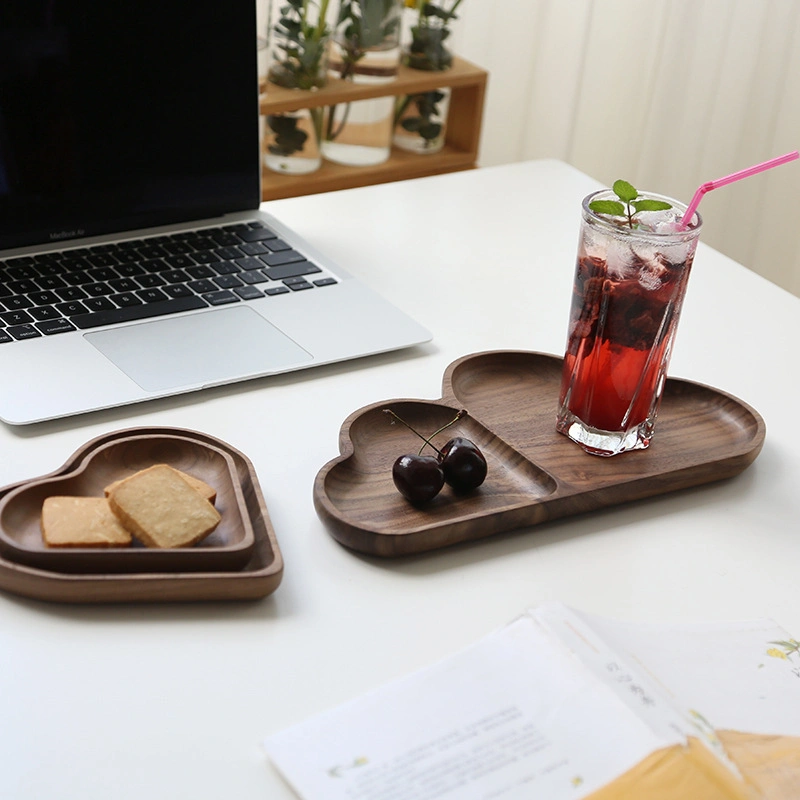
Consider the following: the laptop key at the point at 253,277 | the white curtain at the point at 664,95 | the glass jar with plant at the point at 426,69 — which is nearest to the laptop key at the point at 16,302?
the laptop key at the point at 253,277

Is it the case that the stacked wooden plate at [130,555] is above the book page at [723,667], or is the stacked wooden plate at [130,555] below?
above

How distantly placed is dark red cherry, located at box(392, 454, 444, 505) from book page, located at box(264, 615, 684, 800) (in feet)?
0.50

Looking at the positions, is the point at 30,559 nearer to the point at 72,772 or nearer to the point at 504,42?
the point at 72,772

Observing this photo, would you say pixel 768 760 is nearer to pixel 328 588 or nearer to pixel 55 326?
pixel 328 588

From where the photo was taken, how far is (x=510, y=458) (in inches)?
33.8

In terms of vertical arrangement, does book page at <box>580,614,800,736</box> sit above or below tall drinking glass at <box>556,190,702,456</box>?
below

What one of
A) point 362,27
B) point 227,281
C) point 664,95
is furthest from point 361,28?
Answer: point 227,281

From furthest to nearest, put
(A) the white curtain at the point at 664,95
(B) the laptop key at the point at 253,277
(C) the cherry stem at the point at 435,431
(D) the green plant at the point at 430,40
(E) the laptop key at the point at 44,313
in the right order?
(A) the white curtain at the point at 664,95 < (D) the green plant at the point at 430,40 < (B) the laptop key at the point at 253,277 < (E) the laptop key at the point at 44,313 < (C) the cherry stem at the point at 435,431

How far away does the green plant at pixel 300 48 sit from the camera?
195 cm

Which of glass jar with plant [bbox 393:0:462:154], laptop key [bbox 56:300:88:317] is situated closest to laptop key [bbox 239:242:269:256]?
laptop key [bbox 56:300:88:317]

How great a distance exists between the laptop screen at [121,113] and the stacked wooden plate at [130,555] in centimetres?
42

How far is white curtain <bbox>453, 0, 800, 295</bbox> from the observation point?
7.68 feet

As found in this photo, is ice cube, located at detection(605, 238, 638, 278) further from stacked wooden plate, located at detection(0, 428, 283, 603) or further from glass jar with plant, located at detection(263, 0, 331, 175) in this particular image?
glass jar with plant, located at detection(263, 0, 331, 175)

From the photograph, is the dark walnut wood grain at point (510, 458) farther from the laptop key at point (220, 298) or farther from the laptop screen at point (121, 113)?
the laptop screen at point (121, 113)
